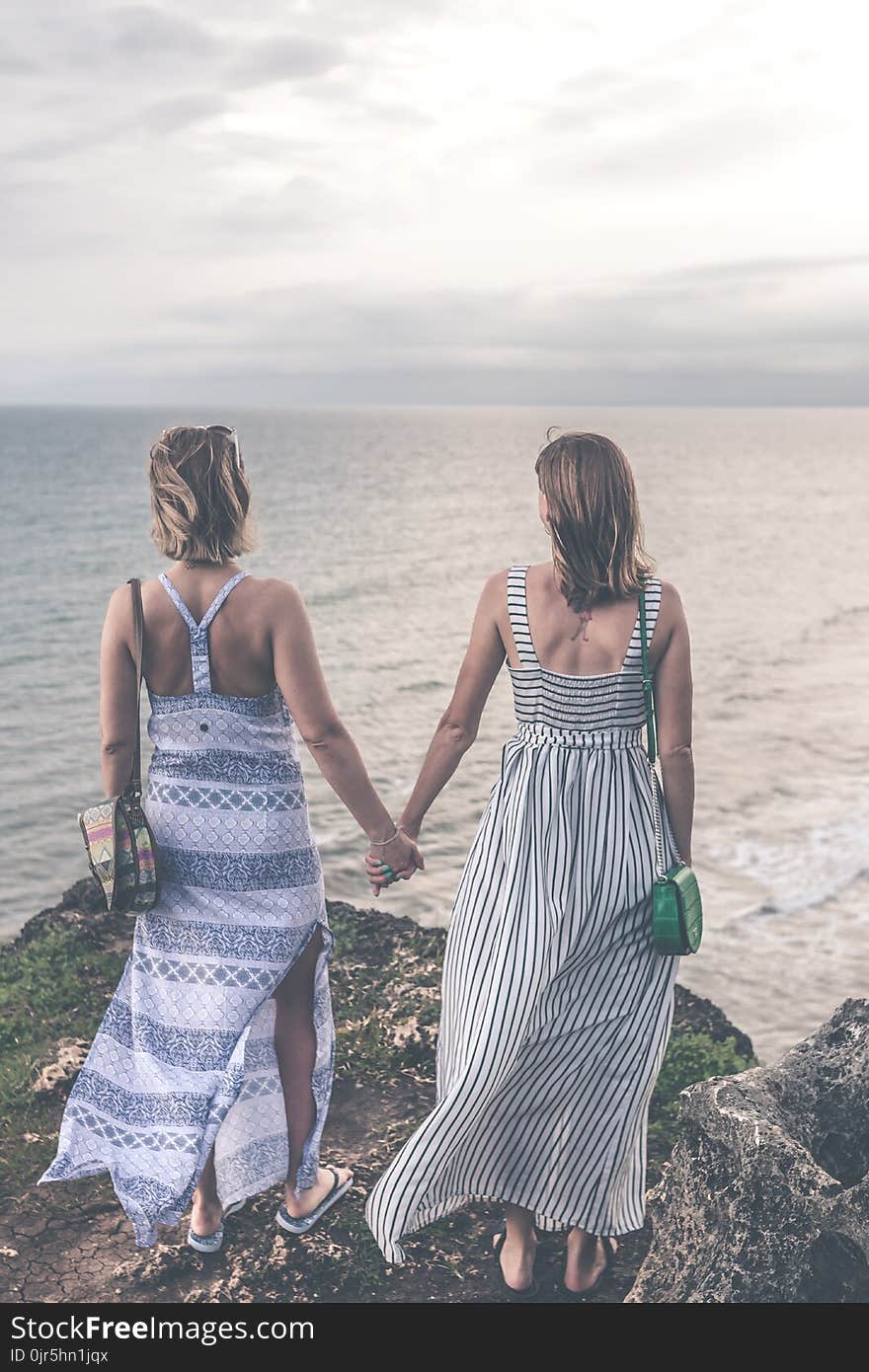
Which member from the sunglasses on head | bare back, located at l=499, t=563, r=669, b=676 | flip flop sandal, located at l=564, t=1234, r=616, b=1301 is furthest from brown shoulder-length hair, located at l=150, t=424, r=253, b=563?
flip flop sandal, located at l=564, t=1234, r=616, b=1301

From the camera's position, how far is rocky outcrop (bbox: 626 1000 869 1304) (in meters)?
3.30

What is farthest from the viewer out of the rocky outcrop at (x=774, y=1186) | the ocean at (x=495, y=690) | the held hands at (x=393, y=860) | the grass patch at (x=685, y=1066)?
the ocean at (x=495, y=690)

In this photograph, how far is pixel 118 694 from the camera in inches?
144

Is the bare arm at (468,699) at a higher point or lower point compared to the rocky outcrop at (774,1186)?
higher

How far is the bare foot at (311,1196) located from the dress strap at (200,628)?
189 cm

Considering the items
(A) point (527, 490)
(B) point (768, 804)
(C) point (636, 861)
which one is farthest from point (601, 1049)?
(A) point (527, 490)

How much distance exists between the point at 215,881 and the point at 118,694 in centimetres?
66

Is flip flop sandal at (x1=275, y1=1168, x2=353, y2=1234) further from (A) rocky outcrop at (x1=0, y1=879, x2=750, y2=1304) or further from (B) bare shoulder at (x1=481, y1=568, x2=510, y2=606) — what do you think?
(B) bare shoulder at (x1=481, y1=568, x2=510, y2=606)

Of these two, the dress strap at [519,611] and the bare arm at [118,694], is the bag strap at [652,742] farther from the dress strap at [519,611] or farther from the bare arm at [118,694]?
the bare arm at [118,694]

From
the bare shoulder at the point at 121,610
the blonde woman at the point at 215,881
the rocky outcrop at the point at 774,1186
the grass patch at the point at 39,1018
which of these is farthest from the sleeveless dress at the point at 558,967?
the grass patch at the point at 39,1018

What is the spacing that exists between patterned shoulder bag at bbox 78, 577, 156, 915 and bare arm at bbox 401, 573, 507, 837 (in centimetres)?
81

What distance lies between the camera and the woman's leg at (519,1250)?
12.9ft

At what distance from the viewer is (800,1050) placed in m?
3.97

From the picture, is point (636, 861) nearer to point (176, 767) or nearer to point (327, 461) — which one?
point (176, 767)
